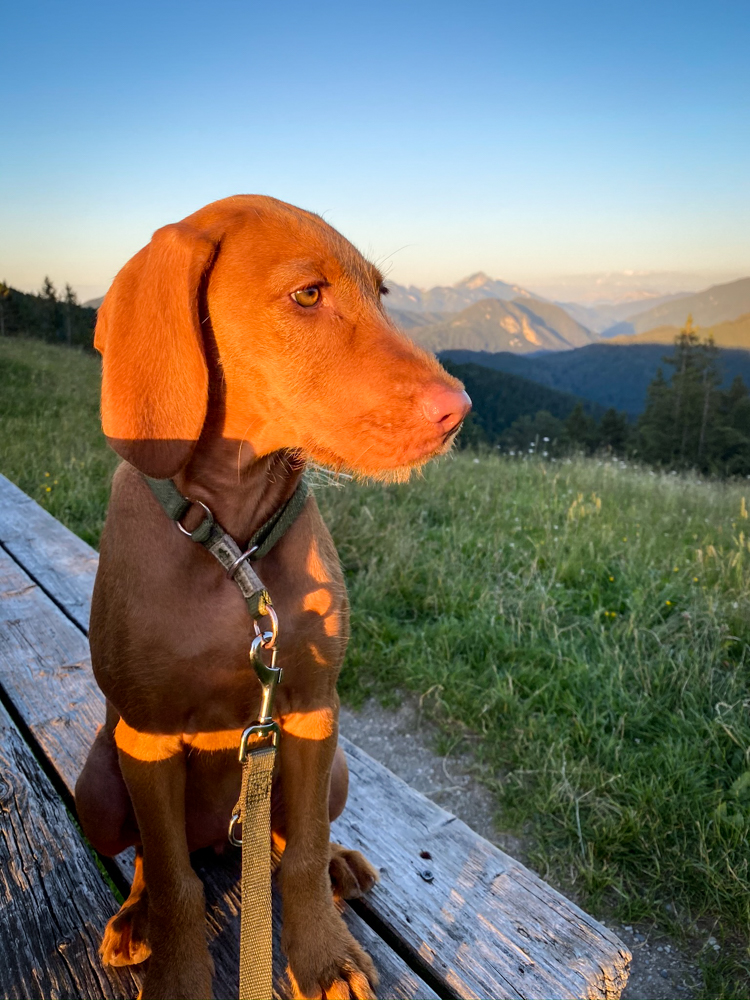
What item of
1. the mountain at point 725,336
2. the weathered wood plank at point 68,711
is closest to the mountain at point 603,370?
the mountain at point 725,336

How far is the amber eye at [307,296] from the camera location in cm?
147

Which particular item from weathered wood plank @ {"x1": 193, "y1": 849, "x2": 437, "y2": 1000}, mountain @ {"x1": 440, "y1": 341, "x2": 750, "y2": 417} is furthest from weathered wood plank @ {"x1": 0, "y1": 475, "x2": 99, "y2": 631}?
mountain @ {"x1": 440, "y1": 341, "x2": 750, "y2": 417}

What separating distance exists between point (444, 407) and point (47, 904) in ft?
4.58

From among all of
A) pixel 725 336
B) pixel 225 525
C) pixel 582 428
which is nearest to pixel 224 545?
pixel 225 525

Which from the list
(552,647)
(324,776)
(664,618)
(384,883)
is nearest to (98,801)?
(324,776)

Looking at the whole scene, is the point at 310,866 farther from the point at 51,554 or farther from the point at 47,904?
the point at 51,554

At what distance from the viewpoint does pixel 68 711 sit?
6.84 feet

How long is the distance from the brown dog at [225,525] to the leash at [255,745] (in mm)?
51

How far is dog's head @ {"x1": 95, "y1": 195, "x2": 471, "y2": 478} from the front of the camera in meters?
1.34

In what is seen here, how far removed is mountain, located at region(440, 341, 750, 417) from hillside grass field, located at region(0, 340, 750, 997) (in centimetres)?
14368

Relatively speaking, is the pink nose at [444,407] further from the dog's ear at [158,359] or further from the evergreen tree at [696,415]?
the evergreen tree at [696,415]

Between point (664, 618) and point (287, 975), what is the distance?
309 cm

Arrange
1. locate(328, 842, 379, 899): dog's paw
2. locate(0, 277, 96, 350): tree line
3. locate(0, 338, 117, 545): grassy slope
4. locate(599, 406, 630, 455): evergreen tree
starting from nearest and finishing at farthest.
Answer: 1. locate(328, 842, 379, 899): dog's paw
2. locate(0, 338, 117, 545): grassy slope
3. locate(0, 277, 96, 350): tree line
4. locate(599, 406, 630, 455): evergreen tree

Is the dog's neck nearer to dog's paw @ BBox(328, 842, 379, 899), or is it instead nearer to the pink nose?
the pink nose
